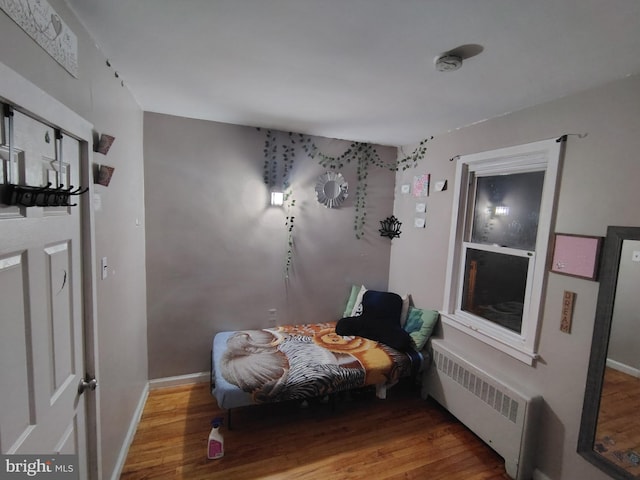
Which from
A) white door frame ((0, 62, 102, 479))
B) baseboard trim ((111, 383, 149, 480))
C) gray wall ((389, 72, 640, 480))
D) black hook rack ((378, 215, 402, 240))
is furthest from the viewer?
black hook rack ((378, 215, 402, 240))

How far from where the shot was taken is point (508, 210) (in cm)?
226

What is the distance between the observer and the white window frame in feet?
6.22

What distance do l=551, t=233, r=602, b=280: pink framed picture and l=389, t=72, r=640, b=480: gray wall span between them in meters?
0.05

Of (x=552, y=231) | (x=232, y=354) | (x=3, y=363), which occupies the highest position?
(x=552, y=231)

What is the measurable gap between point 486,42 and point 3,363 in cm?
217

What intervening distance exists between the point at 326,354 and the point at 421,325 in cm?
99

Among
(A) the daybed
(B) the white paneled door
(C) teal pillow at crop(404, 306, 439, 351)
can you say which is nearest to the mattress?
(A) the daybed

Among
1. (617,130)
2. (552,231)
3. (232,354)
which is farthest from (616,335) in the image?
(232,354)

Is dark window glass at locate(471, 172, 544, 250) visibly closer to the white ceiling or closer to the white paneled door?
the white ceiling

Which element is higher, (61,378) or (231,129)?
(231,129)

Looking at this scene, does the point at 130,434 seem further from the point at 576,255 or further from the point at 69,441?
the point at 576,255

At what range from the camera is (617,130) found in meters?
1.57

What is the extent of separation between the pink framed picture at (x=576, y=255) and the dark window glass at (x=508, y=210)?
237 millimetres

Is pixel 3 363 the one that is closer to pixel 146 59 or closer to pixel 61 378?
pixel 61 378
